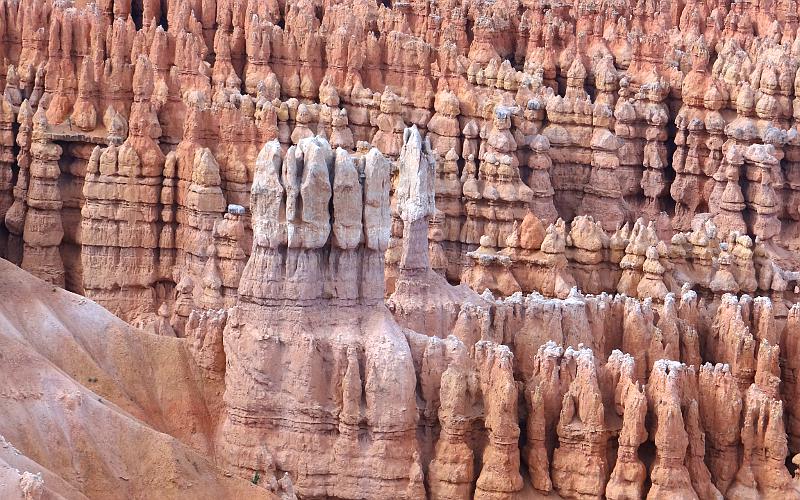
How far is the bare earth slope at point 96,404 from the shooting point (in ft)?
113

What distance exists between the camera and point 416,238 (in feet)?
131

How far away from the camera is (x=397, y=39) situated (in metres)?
58.9

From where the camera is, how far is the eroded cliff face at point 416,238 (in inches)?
1416

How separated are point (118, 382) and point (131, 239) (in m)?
15.2

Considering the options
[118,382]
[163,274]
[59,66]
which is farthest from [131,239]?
[118,382]

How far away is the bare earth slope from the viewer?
3434cm

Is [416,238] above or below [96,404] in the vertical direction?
above

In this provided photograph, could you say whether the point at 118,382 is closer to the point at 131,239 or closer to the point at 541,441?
the point at 541,441

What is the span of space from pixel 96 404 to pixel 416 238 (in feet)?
22.2

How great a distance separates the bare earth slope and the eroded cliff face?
65 millimetres

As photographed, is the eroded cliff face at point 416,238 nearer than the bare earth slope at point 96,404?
No

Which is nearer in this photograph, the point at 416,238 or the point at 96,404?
the point at 96,404

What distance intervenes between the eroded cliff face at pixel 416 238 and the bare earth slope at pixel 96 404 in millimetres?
65

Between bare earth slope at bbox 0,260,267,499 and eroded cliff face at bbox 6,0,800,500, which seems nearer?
bare earth slope at bbox 0,260,267,499
